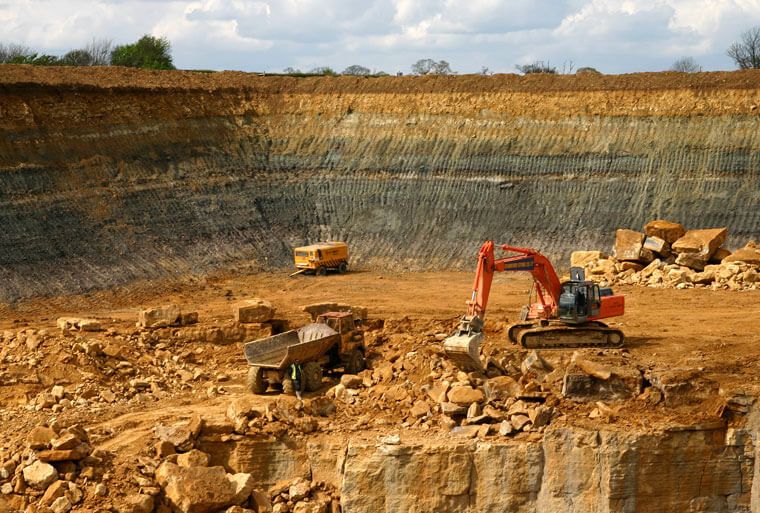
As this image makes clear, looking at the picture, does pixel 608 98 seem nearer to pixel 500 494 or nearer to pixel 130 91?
pixel 130 91


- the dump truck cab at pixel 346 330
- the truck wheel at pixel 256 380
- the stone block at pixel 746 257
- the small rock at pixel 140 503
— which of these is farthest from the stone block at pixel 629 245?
the small rock at pixel 140 503

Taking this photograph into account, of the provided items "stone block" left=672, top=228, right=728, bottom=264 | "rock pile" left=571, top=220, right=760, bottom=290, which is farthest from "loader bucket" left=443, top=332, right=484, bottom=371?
"stone block" left=672, top=228, right=728, bottom=264

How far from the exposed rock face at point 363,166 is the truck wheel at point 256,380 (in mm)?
13295

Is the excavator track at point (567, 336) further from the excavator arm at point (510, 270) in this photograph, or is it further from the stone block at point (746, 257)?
the stone block at point (746, 257)

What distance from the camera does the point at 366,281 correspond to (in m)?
31.5

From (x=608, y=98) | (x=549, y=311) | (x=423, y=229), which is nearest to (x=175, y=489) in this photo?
(x=549, y=311)

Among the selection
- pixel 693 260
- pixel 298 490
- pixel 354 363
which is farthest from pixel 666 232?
pixel 298 490

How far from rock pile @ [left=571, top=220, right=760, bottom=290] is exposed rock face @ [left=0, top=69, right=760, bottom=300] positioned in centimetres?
377

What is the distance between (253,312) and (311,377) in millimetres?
4414

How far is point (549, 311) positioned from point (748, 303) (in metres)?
8.57

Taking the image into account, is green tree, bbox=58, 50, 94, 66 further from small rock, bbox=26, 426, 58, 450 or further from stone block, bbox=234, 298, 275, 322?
small rock, bbox=26, 426, 58, 450

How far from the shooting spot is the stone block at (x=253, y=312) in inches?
878

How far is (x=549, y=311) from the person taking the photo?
765 inches

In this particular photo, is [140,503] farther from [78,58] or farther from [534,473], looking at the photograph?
[78,58]
